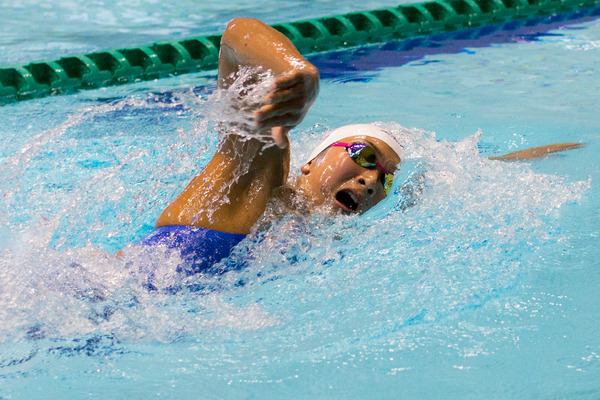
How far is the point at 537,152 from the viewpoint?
140 inches

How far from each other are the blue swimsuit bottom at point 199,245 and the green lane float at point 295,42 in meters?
2.78

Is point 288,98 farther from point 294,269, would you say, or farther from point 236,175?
point 294,269

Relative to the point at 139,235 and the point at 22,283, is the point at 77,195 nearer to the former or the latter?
the point at 139,235

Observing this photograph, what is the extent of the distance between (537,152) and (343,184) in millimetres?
1523

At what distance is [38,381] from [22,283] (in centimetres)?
47

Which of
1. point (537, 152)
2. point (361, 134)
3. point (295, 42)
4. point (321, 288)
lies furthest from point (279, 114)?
point (295, 42)

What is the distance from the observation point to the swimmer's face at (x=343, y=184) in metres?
2.44

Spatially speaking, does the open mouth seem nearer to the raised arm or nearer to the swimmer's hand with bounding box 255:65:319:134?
the raised arm

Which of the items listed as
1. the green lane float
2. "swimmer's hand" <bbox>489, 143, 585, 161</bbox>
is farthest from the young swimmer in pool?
the green lane float

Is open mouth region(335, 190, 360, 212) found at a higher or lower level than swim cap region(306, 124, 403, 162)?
lower

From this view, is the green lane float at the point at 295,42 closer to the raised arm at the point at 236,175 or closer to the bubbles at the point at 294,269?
the bubbles at the point at 294,269

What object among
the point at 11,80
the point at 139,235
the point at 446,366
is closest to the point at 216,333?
the point at 446,366

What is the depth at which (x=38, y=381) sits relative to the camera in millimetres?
1870

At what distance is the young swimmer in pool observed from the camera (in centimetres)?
180
